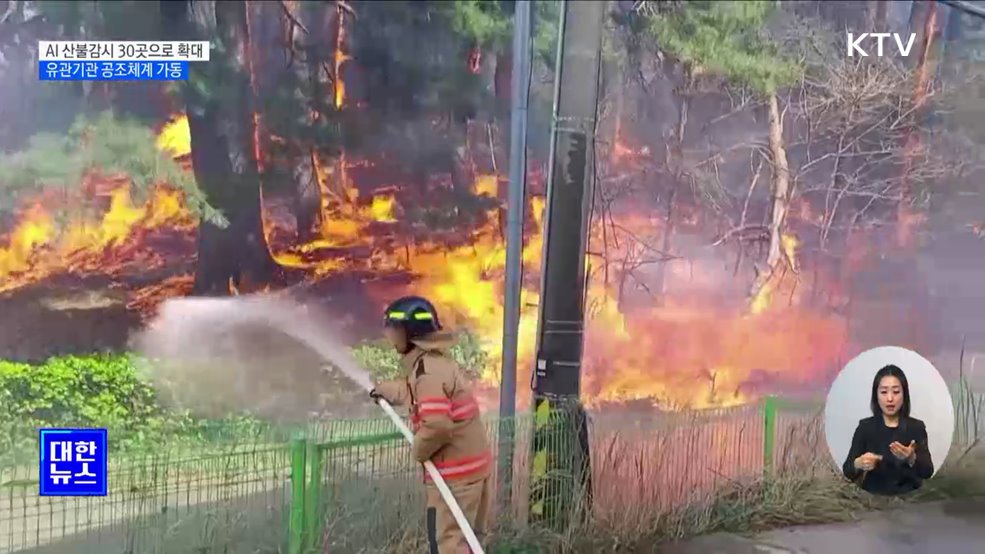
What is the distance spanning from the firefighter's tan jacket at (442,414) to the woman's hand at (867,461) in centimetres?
208

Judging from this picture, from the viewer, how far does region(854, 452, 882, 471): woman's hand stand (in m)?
4.86

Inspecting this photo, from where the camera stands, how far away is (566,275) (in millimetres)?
4938

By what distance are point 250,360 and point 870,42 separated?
4007 millimetres

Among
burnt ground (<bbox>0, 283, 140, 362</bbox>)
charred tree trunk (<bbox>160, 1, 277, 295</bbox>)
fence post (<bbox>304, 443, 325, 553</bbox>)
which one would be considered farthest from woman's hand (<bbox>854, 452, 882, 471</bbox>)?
burnt ground (<bbox>0, 283, 140, 362</bbox>)

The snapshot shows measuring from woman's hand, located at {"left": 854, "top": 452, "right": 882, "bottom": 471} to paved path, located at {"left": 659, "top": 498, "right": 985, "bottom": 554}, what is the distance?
0.88 feet

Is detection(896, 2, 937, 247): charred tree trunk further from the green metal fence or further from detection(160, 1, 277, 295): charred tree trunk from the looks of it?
detection(160, 1, 277, 295): charred tree trunk

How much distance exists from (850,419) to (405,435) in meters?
2.41

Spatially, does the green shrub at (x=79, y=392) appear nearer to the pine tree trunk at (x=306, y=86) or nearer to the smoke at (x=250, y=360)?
the smoke at (x=250, y=360)

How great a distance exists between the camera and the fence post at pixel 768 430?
5301mm

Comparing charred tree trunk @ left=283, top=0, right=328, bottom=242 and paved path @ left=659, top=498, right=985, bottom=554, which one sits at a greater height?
charred tree trunk @ left=283, top=0, right=328, bottom=242

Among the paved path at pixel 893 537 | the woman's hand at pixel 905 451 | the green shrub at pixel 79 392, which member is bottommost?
the paved path at pixel 893 537

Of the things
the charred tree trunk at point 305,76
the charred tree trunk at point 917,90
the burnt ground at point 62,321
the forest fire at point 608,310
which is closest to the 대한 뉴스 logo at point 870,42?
the charred tree trunk at point 917,90

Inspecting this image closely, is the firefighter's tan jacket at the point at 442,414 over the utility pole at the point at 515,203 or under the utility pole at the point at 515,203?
under

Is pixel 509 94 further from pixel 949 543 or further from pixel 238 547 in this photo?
pixel 949 543
